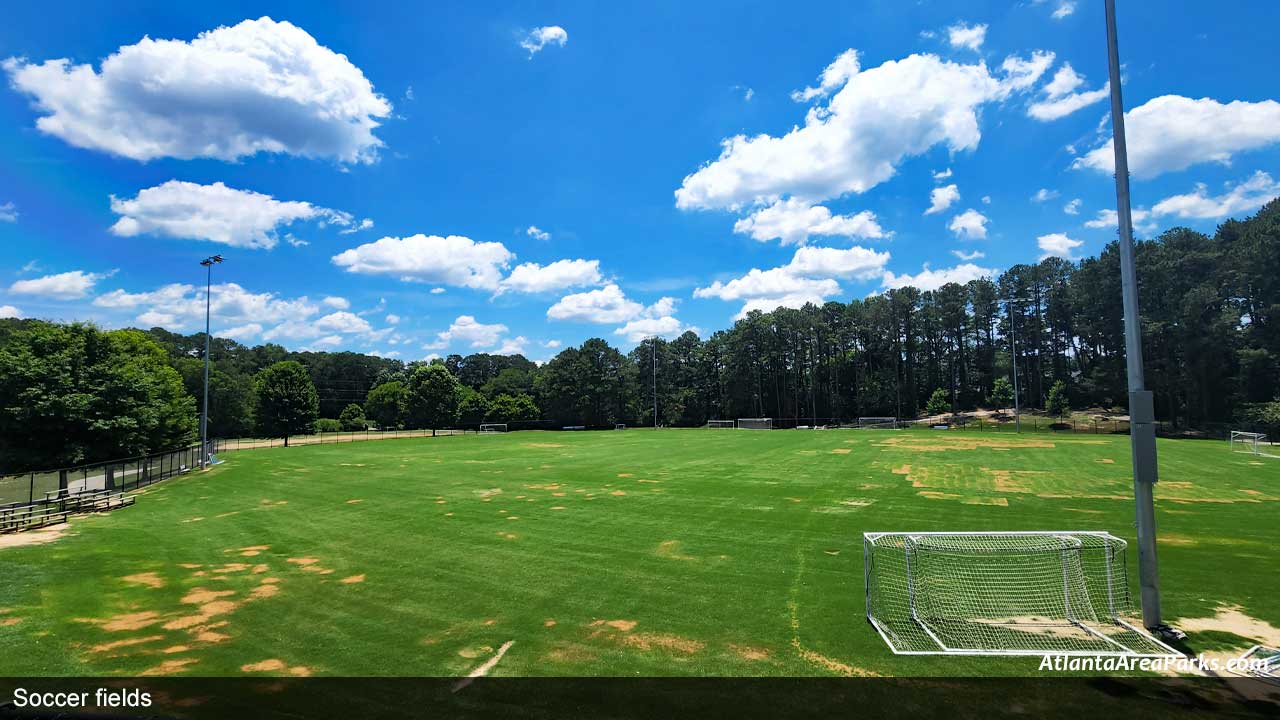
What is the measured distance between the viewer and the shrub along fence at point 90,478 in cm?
1886

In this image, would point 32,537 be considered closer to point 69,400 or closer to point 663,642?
point 69,400

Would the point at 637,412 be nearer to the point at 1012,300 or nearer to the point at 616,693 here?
the point at 1012,300

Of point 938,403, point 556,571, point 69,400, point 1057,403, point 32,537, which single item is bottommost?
point 556,571

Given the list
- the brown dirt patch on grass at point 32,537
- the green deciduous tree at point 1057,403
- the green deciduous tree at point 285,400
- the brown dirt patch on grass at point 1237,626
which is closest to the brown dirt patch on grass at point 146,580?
the brown dirt patch on grass at point 32,537

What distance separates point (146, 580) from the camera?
11.6 m

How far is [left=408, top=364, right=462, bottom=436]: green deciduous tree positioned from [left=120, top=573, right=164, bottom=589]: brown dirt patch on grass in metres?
68.4

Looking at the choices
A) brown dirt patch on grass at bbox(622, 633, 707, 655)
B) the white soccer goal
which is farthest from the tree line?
brown dirt patch on grass at bbox(622, 633, 707, 655)

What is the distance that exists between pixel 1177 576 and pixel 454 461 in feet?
114

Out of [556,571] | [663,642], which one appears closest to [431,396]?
[556,571]

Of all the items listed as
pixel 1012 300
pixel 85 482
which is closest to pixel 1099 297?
pixel 1012 300

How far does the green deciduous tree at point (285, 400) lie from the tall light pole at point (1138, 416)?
8132 centimetres

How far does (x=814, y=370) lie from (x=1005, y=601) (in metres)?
90.6

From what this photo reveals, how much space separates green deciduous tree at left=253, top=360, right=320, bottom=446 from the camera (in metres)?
71.6

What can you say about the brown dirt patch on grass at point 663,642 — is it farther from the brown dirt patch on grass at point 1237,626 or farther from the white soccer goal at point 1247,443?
the white soccer goal at point 1247,443
